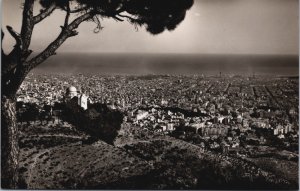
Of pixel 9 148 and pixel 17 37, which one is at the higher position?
pixel 17 37

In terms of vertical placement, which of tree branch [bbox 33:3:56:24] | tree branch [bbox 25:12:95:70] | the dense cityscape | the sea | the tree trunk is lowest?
the tree trunk

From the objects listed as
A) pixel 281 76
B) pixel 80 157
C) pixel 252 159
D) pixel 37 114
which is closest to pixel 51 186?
pixel 80 157

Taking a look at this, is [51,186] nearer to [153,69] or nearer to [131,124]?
[131,124]

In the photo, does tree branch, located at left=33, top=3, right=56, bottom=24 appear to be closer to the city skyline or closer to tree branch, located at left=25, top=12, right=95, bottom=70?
the city skyline

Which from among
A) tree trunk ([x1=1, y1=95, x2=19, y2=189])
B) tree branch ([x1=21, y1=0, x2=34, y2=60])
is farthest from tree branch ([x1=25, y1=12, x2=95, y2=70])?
tree trunk ([x1=1, y1=95, x2=19, y2=189])

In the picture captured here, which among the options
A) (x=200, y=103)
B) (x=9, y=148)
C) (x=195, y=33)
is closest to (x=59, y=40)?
(x=9, y=148)

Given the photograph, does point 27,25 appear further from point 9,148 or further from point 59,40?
point 9,148
